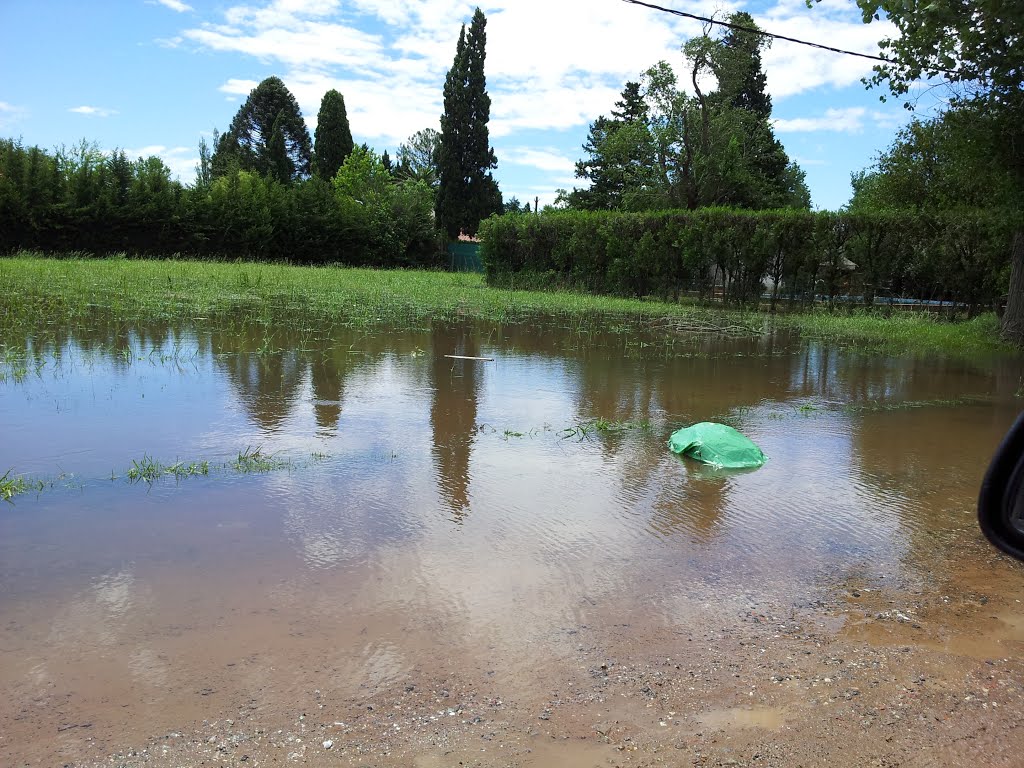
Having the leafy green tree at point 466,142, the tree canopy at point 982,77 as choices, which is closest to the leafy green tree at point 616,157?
the leafy green tree at point 466,142

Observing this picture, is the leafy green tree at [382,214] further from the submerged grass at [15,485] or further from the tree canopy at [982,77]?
the submerged grass at [15,485]

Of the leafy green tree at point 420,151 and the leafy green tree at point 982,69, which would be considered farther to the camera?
the leafy green tree at point 420,151

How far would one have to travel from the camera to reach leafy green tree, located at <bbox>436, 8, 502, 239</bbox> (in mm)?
43688

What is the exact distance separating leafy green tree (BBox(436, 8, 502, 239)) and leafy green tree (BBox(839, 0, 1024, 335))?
32431mm

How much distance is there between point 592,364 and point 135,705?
8502 millimetres

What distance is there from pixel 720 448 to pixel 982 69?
11.0 meters

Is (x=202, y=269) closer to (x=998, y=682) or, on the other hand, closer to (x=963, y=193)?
(x=963, y=193)

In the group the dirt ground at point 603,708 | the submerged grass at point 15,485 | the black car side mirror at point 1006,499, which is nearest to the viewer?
the black car side mirror at point 1006,499

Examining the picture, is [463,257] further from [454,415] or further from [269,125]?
[454,415]

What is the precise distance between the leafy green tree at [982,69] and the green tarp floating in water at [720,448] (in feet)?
24.0

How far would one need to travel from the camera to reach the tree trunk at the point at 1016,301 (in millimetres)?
15234

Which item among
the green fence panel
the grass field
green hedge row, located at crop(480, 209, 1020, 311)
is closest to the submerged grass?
the grass field

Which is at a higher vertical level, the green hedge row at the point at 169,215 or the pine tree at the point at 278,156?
the pine tree at the point at 278,156

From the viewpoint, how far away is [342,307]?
52.9ft
